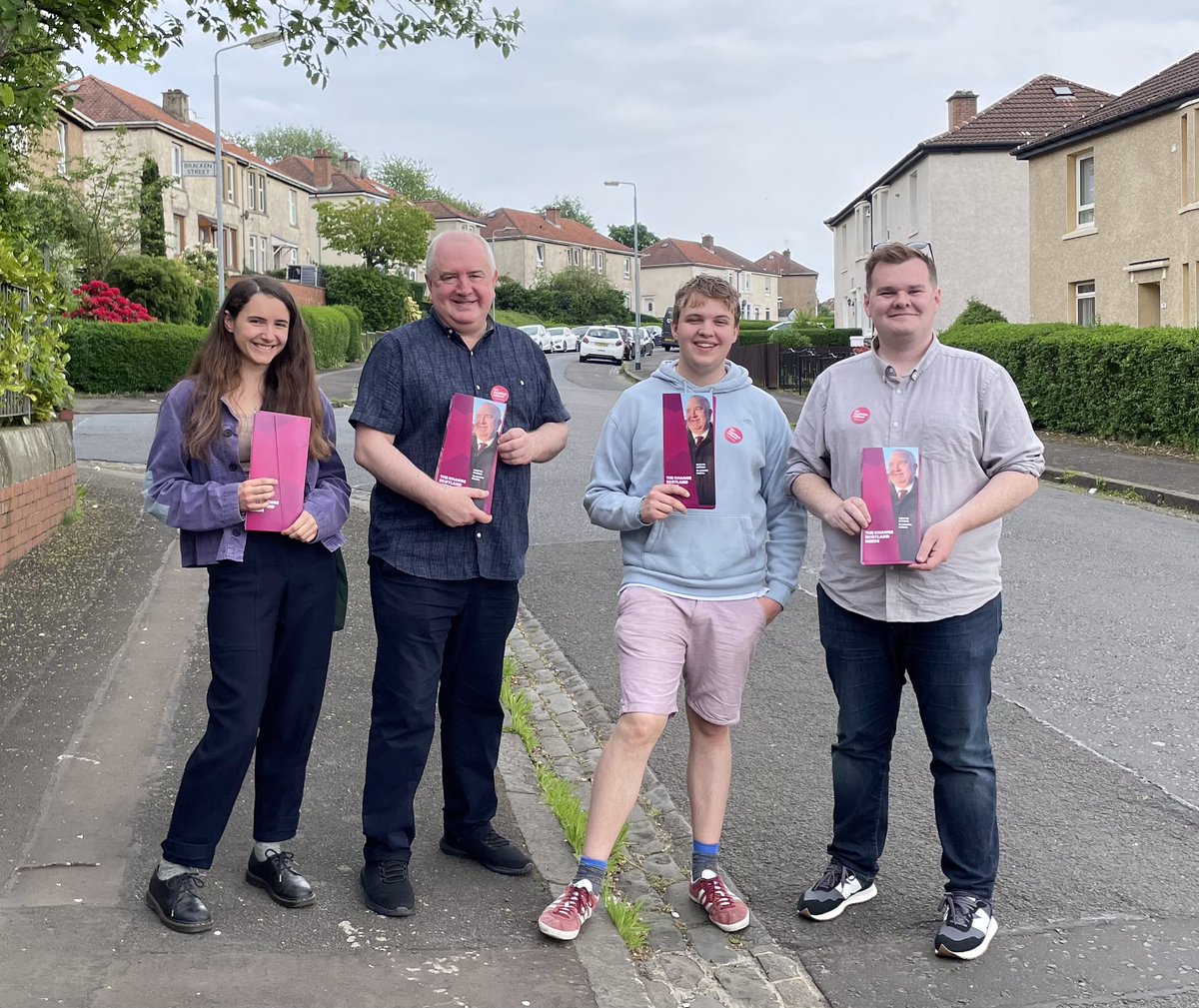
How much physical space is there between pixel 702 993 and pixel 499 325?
2159 millimetres

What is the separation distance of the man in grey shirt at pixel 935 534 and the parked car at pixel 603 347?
53224 mm

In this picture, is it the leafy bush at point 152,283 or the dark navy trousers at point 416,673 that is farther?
the leafy bush at point 152,283

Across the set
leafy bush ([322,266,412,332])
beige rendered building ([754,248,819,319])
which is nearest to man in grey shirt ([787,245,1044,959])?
leafy bush ([322,266,412,332])

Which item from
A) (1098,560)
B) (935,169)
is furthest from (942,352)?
(935,169)

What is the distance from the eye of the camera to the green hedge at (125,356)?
29.8 metres

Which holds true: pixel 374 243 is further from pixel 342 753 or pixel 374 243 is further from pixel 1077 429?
pixel 342 753

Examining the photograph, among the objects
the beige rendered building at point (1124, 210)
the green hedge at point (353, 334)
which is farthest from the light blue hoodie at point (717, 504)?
the green hedge at point (353, 334)

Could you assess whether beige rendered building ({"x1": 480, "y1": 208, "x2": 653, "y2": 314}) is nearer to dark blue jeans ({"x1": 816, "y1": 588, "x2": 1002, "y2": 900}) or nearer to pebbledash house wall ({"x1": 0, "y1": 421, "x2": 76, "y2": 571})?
pebbledash house wall ({"x1": 0, "y1": 421, "x2": 76, "y2": 571})

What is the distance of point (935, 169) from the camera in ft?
128

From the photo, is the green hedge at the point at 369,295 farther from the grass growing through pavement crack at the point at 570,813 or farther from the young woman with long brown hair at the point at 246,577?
the young woman with long brown hair at the point at 246,577

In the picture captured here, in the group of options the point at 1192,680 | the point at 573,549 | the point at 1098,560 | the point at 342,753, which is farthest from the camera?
the point at 573,549

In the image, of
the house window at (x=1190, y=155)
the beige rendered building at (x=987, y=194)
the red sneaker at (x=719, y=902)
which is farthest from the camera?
the beige rendered building at (x=987, y=194)

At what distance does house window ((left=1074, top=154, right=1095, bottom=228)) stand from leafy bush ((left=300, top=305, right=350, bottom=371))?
22234 millimetres

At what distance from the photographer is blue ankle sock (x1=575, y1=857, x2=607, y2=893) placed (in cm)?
393
